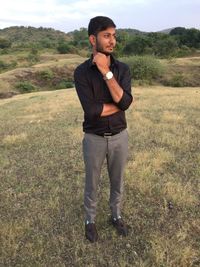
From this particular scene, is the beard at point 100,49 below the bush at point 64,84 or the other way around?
the other way around

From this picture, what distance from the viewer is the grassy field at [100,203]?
14.4ft

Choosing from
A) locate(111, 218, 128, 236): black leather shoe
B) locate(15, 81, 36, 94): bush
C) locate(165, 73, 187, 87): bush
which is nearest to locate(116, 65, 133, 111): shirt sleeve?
locate(111, 218, 128, 236): black leather shoe

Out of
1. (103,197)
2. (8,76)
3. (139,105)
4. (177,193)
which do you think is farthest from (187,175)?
(8,76)

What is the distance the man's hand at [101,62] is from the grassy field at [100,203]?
2021mm

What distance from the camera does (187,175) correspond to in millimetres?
6699

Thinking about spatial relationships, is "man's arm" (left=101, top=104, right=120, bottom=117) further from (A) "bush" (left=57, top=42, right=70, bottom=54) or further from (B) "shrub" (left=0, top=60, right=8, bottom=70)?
(A) "bush" (left=57, top=42, right=70, bottom=54)

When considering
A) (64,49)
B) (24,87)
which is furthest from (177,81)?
(64,49)

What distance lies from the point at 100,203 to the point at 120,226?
2.86 feet

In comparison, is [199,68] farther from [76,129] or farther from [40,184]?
[40,184]

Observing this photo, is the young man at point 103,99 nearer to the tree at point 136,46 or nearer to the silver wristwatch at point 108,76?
the silver wristwatch at point 108,76

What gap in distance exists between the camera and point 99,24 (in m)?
3.98

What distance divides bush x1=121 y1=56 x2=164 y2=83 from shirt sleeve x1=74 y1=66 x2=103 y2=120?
30.1 m

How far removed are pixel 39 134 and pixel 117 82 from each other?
21.5ft

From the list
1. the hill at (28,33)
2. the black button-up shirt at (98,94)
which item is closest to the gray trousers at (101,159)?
the black button-up shirt at (98,94)
